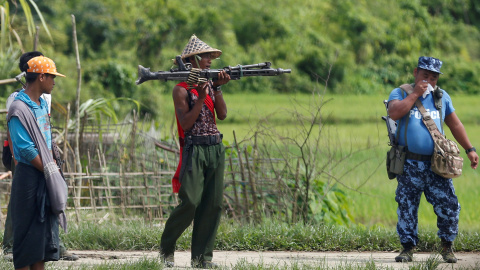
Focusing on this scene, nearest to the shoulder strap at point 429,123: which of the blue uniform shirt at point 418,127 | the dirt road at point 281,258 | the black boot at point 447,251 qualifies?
the blue uniform shirt at point 418,127

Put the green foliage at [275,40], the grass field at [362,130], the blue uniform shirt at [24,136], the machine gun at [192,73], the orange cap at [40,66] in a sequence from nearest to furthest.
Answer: the blue uniform shirt at [24,136], the orange cap at [40,66], the machine gun at [192,73], the grass field at [362,130], the green foliage at [275,40]

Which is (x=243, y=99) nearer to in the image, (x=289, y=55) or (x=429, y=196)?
(x=289, y=55)

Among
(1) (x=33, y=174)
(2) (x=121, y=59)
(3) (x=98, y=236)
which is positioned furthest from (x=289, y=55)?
(1) (x=33, y=174)

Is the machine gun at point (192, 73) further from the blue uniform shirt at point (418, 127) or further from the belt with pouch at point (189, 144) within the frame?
the blue uniform shirt at point (418, 127)

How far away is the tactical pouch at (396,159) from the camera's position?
237 inches

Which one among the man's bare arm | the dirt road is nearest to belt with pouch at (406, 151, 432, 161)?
the dirt road

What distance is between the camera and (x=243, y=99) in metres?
22.0

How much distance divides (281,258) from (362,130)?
12856 millimetres

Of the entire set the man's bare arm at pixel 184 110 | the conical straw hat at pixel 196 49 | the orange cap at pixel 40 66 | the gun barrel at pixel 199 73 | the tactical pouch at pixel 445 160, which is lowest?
the tactical pouch at pixel 445 160

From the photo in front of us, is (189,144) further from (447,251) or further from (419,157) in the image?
(447,251)

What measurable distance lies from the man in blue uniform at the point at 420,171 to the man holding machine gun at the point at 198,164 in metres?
1.46

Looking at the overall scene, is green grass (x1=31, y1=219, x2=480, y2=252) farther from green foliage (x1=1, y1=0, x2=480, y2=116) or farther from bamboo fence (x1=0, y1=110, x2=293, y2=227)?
green foliage (x1=1, y1=0, x2=480, y2=116)

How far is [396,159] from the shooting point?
6.04 m

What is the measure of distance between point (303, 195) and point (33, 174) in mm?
3850
